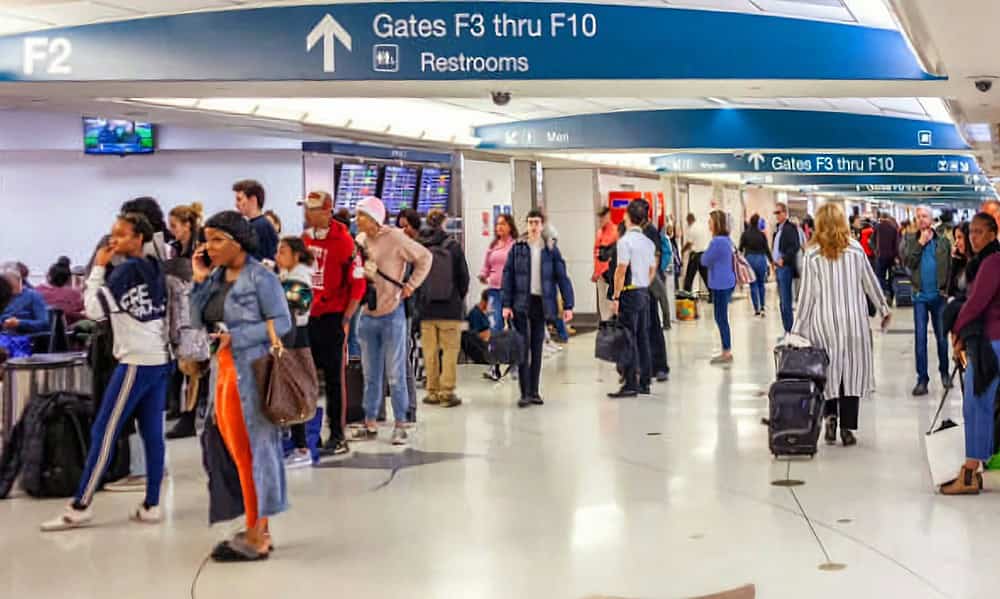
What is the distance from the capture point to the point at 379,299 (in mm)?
7988

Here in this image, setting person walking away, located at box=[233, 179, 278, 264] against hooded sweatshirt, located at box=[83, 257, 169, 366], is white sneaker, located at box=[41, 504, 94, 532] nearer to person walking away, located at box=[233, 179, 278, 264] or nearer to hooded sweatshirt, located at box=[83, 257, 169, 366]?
hooded sweatshirt, located at box=[83, 257, 169, 366]

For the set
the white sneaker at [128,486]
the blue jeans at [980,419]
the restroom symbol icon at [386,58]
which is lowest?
the white sneaker at [128,486]

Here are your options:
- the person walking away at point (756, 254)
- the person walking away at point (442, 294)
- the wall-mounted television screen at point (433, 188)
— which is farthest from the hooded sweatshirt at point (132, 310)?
the person walking away at point (756, 254)

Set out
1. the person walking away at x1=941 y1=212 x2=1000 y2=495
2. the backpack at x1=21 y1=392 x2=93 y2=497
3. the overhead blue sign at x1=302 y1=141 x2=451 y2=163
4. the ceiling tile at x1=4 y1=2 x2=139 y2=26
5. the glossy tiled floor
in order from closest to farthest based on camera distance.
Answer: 1. the glossy tiled floor
2. the person walking away at x1=941 y1=212 x2=1000 y2=495
3. the backpack at x1=21 y1=392 x2=93 y2=497
4. the ceiling tile at x1=4 y1=2 x2=139 y2=26
5. the overhead blue sign at x1=302 y1=141 x2=451 y2=163

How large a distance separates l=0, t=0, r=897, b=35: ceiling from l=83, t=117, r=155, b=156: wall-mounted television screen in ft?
24.4

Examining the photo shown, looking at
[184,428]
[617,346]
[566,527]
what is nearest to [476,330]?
[617,346]

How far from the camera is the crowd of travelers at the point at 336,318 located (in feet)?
16.8

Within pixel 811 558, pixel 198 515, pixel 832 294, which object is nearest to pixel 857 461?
pixel 832 294

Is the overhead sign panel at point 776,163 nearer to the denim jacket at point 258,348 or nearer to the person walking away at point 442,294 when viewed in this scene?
the person walking away at point 442,294

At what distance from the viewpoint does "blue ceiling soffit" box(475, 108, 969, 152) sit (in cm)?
1405

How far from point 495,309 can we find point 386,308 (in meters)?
4.73

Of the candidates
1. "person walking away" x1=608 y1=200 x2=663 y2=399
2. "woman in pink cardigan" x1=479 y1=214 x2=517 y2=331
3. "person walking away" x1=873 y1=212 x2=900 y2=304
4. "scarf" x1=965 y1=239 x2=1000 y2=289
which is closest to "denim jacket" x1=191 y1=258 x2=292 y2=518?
"scarf" x1=965 y1=239 x2=1000 y2=289

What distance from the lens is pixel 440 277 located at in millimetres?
9500

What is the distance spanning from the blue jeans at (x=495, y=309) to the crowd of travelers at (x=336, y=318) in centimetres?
17
